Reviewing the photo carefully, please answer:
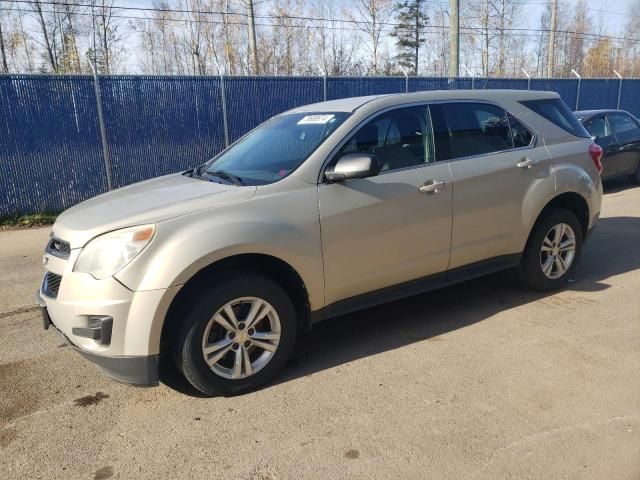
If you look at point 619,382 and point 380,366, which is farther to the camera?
point 380,366

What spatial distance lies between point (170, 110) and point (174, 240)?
27.1 ft

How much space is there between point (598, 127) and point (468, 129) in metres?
7.25

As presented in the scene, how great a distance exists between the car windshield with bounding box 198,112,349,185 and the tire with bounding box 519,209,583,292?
2.13 m

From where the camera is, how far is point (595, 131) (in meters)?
10.2

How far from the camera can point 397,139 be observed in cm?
403

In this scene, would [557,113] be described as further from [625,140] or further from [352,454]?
[625,140]

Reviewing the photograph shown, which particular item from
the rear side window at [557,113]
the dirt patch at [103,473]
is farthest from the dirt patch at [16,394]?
the rear side window at [557,113]

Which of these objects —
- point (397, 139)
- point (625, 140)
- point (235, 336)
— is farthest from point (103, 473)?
point (625, 140)

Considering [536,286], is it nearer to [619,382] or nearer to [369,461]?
[619,382]

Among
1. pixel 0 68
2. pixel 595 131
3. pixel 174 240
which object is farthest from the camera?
pixel 0 68

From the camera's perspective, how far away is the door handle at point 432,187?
156 inches

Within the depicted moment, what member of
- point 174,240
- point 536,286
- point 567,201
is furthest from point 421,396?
point 567,201

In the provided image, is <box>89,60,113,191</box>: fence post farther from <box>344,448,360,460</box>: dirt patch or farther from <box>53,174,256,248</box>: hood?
<box>344,448,360,460</box>: dirt patch

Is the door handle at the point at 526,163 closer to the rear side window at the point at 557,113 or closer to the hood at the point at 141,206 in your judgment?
the rear side window at the point at 557,113
